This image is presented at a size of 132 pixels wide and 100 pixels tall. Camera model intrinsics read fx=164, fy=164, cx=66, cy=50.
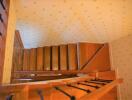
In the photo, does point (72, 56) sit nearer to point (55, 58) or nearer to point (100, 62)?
point (55, 58)

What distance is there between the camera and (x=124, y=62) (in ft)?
11.6

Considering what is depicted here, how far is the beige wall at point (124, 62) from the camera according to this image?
3396 millimetres

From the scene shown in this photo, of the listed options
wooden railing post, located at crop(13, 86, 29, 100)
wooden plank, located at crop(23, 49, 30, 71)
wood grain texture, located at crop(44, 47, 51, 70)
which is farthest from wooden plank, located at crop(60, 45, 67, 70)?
wooden railing post, located at crop(13, 86, 29, 100)

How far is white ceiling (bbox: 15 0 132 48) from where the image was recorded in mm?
2357

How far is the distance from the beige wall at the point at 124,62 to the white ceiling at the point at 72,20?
7.4 inches

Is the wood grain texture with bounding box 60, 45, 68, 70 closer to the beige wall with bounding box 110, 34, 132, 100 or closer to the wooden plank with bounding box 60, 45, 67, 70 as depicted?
the wooden plank with bounding box 60, 45, 67, 70

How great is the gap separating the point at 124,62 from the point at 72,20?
5.11 feet

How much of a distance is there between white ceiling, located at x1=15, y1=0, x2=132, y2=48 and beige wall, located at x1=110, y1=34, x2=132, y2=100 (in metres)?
0.19

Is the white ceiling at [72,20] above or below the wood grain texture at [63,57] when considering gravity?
above

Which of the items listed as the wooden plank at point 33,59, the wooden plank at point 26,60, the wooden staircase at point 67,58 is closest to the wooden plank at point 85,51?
the wooden staircase at point 67,58

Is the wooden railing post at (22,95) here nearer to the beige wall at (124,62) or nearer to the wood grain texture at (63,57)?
the wood grain texture at (63,57)

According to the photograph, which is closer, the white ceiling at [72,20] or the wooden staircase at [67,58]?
the white ceiling at [72,20]

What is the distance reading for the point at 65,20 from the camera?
111 inches

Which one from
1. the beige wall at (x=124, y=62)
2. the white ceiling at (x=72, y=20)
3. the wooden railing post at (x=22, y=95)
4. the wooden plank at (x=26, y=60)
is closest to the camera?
the wooden railing post at (x=22, y=95)
